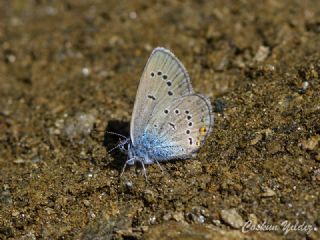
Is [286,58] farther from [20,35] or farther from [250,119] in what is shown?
[20,35]

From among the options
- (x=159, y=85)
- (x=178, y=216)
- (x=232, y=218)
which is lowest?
(x=178, y=216)

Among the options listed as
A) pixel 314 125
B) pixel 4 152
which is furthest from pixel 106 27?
pixel 314 125

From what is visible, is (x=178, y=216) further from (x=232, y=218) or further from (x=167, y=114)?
(x=167, y=114)

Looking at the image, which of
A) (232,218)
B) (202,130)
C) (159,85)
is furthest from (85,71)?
(232,218)

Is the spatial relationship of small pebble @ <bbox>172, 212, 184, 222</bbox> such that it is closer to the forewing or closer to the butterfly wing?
the forewing

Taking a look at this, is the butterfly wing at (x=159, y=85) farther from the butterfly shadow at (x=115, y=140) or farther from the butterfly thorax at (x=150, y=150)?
the butterfly shadow at (x=115, y=140)

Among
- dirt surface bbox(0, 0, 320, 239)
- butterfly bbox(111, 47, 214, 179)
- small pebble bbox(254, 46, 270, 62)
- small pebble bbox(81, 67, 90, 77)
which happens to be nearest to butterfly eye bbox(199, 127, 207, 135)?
butterfly bbox(111, 47, 214, 179)
